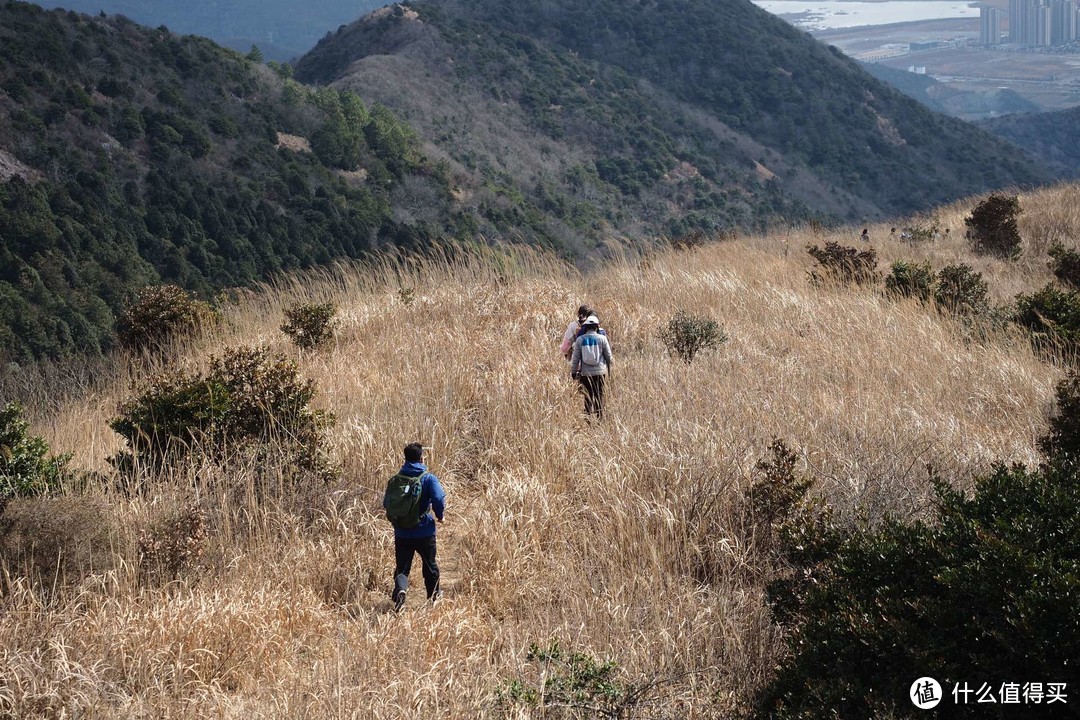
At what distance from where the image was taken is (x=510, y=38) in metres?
74.9

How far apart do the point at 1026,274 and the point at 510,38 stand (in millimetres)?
67144

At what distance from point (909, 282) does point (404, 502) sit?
8.75 metres

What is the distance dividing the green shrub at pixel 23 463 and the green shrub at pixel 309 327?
3.59m

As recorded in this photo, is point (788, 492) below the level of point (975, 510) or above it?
below

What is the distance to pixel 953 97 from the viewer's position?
130625 millimetres

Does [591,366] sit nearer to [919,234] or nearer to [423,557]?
[423,557]

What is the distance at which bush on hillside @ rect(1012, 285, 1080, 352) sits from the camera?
8930 millimetres

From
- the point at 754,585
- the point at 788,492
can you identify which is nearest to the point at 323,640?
the point at 754,585

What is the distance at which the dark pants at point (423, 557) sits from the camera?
4.81 metres

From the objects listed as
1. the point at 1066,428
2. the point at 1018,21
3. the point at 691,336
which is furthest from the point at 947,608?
the point at 1018,21

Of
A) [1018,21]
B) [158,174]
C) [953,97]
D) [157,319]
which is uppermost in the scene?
[1018,21]

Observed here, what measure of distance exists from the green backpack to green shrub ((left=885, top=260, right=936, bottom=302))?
826 centimetres

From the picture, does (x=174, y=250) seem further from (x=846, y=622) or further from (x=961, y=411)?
(x=846, y=622)

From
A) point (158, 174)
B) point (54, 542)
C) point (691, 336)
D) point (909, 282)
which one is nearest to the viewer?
point (54, 542)
